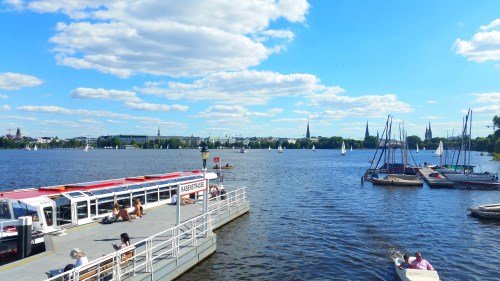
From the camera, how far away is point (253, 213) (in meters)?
38.0

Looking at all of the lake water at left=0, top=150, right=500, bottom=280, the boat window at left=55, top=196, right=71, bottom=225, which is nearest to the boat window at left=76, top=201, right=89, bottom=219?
the boat window at left=55, top=196, right=71, bottom=225

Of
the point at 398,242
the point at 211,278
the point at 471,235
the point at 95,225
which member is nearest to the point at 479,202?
the point at 471,235

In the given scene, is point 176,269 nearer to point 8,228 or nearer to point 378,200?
point 8,228

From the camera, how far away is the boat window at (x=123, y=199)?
27.2m

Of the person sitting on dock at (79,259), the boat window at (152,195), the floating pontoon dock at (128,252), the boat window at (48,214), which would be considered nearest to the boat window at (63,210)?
the boat window at (48,214)

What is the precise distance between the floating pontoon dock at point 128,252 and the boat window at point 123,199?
1864 millimetres

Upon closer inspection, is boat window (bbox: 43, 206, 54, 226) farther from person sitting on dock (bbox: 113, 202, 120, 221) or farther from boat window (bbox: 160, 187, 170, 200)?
boat window (bbox: 160, 187, 170, 200)

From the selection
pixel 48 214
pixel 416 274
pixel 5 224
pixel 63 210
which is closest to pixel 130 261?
pixel 5 224

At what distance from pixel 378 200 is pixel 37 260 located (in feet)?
140

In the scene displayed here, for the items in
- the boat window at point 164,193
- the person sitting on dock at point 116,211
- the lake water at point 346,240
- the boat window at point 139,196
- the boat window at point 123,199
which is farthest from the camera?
the boat window at point 164,193

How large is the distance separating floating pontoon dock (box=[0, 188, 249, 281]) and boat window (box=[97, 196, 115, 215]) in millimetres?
1740

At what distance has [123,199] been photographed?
27609 mm

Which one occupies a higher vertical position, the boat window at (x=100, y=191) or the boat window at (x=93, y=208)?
the boat window at (x=100, y=191)

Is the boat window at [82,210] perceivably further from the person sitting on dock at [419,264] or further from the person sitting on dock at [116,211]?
the person sitting on dock at [419,264]
